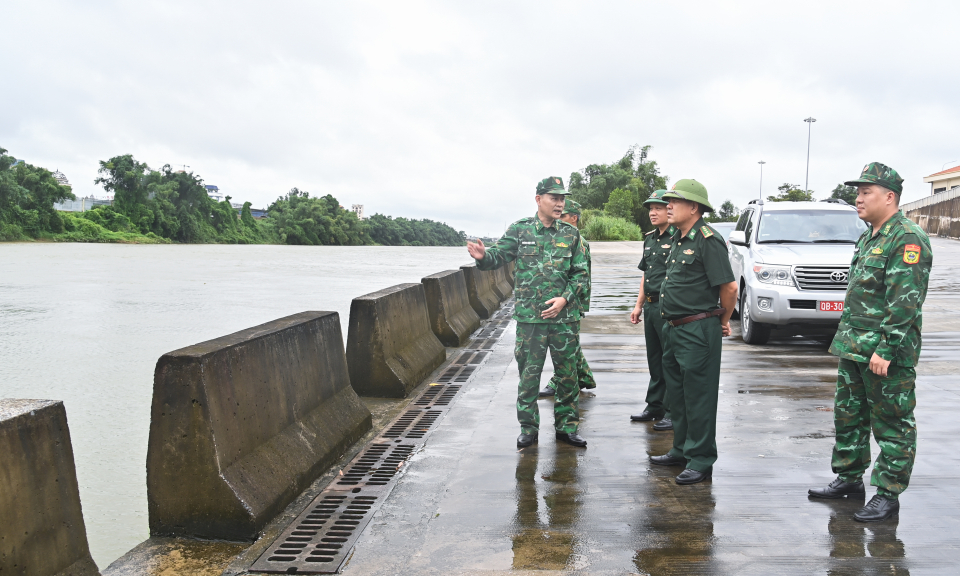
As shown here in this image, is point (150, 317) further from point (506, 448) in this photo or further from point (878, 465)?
point (878, 465)

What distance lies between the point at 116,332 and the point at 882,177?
1785cm

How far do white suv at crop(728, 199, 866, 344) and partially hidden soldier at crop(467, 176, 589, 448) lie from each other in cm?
568

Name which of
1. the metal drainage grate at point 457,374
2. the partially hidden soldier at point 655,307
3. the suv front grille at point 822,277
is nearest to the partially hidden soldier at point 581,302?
the partially hidden soldier at point 655,307

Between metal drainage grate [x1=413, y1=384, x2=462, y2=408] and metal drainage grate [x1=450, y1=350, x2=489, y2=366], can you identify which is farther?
metal drainage grate [x1=450, y1=350, x2=489, y2=366]

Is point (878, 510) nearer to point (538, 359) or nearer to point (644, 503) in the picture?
point (644, 503)

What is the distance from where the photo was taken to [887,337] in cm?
444

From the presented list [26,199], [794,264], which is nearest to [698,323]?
[794,264]

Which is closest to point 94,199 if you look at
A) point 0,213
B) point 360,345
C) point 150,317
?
point 0,213

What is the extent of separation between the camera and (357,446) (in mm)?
6164

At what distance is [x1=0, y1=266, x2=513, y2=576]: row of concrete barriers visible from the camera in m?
3.20

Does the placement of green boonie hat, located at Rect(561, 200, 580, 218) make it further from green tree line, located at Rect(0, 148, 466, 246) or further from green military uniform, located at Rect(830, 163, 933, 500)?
green tree line, located at Rect(0, 148, 466, 246)

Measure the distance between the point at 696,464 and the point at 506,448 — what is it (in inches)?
57.3

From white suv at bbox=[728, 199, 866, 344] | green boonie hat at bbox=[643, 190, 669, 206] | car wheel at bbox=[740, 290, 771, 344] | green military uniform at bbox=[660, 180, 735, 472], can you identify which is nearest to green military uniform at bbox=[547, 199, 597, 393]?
green boonie hat at bbox=[643, 190, 669, 206]

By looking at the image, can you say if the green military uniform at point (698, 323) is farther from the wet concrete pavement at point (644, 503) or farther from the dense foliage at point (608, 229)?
the dense foliage at point (608, 229)
